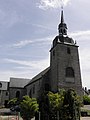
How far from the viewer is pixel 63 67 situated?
34938mm

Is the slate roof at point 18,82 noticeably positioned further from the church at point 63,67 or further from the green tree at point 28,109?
the green tree at point 28,109

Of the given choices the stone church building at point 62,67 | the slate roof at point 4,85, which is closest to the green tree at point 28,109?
the stone church building at point 62,67

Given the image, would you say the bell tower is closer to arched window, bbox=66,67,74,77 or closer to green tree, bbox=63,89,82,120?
arched window, bbox=66,67,74,77

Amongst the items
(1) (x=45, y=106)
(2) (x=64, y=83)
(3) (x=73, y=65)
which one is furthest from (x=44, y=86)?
(1) (x=45, y=106)

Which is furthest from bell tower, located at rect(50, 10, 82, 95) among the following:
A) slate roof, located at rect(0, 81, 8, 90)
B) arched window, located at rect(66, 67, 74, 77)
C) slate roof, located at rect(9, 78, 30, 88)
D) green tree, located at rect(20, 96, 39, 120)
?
slate roof, located at rect(0, 81, 8, 90)

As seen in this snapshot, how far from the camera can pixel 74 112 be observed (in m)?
18.5

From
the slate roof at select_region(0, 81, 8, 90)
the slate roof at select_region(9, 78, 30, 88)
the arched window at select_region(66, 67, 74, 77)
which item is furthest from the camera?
the slate roof at select_region(0, 81, 8, 90)

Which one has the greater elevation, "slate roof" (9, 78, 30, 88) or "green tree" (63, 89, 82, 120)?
"slate roof" (9, 78, 30, 88)

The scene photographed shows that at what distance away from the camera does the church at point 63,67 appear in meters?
34.2

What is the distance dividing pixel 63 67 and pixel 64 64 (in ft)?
2.26

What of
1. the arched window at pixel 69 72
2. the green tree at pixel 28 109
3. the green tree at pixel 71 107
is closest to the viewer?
the green tree at pixel 71 107

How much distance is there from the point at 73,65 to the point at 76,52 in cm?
291

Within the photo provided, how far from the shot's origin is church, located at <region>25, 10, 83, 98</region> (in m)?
34.2

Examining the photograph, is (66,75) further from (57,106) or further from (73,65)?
(57,106)
